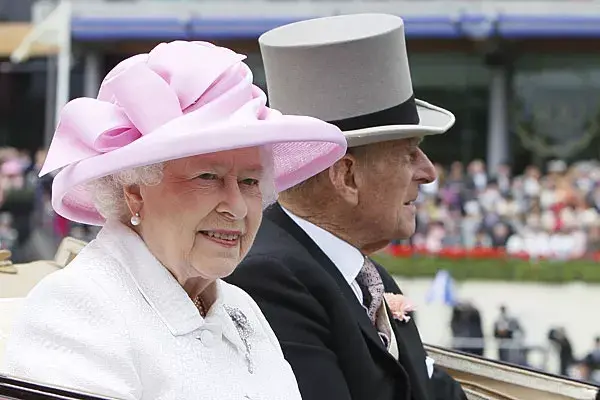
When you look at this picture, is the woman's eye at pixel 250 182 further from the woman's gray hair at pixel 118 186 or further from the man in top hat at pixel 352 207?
the man in top hat at pixel 352 207

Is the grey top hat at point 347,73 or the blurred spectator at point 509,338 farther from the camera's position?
the blurred spectator at point 509,338

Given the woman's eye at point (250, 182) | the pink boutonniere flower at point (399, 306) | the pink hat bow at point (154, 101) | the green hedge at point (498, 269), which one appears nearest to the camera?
the pink hat bow at point (154, 101)

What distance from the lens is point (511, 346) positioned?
27.4 ft

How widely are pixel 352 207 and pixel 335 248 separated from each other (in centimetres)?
9

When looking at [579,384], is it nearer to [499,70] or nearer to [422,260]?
[422,260]

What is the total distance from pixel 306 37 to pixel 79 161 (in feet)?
2.93

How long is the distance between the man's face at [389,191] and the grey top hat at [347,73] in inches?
1.7

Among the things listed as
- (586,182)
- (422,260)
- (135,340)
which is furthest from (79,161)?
(586,182)

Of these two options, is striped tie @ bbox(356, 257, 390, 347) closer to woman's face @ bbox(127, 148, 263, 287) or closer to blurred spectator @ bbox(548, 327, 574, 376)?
woman's face @ bbox(127, 148, 263, 287)

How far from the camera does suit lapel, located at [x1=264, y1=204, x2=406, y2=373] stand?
2.19m

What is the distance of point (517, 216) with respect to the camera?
40.9 ft

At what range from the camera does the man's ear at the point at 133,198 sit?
1569mm

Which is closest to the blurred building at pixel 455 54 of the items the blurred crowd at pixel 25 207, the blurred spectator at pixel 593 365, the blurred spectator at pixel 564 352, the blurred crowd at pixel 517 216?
the blurred crowd at pixel 25 207

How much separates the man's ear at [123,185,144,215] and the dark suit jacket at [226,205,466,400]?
0.55m
